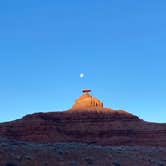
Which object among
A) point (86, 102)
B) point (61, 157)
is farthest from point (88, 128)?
point (61, 157)

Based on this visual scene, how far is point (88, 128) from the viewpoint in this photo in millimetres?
71250

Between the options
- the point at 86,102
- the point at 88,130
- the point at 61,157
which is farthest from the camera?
the point at 86,102

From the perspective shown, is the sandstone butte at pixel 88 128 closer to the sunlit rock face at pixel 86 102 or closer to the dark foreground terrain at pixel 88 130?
the dark foreground terrain at pixel 88 130

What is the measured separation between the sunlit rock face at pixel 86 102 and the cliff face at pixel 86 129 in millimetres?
5741

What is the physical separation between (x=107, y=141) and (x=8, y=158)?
46.7 m

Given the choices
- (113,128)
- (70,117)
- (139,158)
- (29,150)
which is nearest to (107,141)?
(113,128)

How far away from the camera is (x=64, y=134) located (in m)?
69.3

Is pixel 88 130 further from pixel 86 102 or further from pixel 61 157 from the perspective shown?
pixel 61 157

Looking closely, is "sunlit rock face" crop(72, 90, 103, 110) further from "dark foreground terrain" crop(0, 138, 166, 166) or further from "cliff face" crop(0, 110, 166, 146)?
"dark foreground terrain" crop(0, 138, 166, 166)

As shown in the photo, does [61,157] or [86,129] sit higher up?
[86,129]

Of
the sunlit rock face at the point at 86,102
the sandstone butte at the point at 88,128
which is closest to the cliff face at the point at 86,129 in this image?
the sandstone butte at the point at 88,128

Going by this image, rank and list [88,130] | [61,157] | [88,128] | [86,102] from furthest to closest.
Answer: [86,102], [88,128], [88,130], [61,157]

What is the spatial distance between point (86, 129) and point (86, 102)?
12.4m

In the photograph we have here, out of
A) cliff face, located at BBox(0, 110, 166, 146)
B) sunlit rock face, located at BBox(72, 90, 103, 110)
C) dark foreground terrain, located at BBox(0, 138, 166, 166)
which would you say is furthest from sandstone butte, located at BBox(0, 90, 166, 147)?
A: dark foreground terrain, located at BBox(0, 138, 166, 166)
